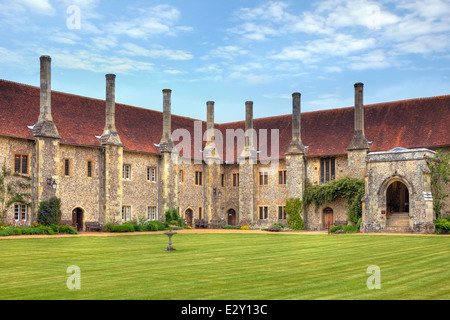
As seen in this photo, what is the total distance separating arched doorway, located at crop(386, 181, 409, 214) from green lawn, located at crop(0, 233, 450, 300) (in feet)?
68.4

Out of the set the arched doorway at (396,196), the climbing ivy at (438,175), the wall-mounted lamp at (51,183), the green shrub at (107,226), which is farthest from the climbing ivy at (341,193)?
the wall-mounted lamp at (51,183)

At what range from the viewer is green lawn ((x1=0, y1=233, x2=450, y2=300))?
10398 mm

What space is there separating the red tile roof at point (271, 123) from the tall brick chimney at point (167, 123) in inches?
35.6

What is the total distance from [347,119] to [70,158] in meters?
23.0

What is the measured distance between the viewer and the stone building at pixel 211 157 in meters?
34.5

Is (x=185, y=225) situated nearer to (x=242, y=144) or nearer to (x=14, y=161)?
(x=242, y=144)

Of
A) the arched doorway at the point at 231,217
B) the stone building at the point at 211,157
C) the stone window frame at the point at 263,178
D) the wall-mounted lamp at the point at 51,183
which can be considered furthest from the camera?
the arched doorway at the point at 231,217

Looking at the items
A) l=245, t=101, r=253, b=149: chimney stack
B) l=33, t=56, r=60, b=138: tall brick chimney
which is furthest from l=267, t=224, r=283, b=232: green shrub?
l=33, t=56, r=60, b=138: tall brick chimney

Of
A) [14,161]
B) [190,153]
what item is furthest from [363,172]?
[14,161]

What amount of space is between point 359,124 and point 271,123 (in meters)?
10.5

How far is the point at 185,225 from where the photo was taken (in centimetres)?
4362

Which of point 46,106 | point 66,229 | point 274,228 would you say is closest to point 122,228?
point 66,229

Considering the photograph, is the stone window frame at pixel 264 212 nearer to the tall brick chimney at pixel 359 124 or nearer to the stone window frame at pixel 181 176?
the stone window frame at pixel 181 176
